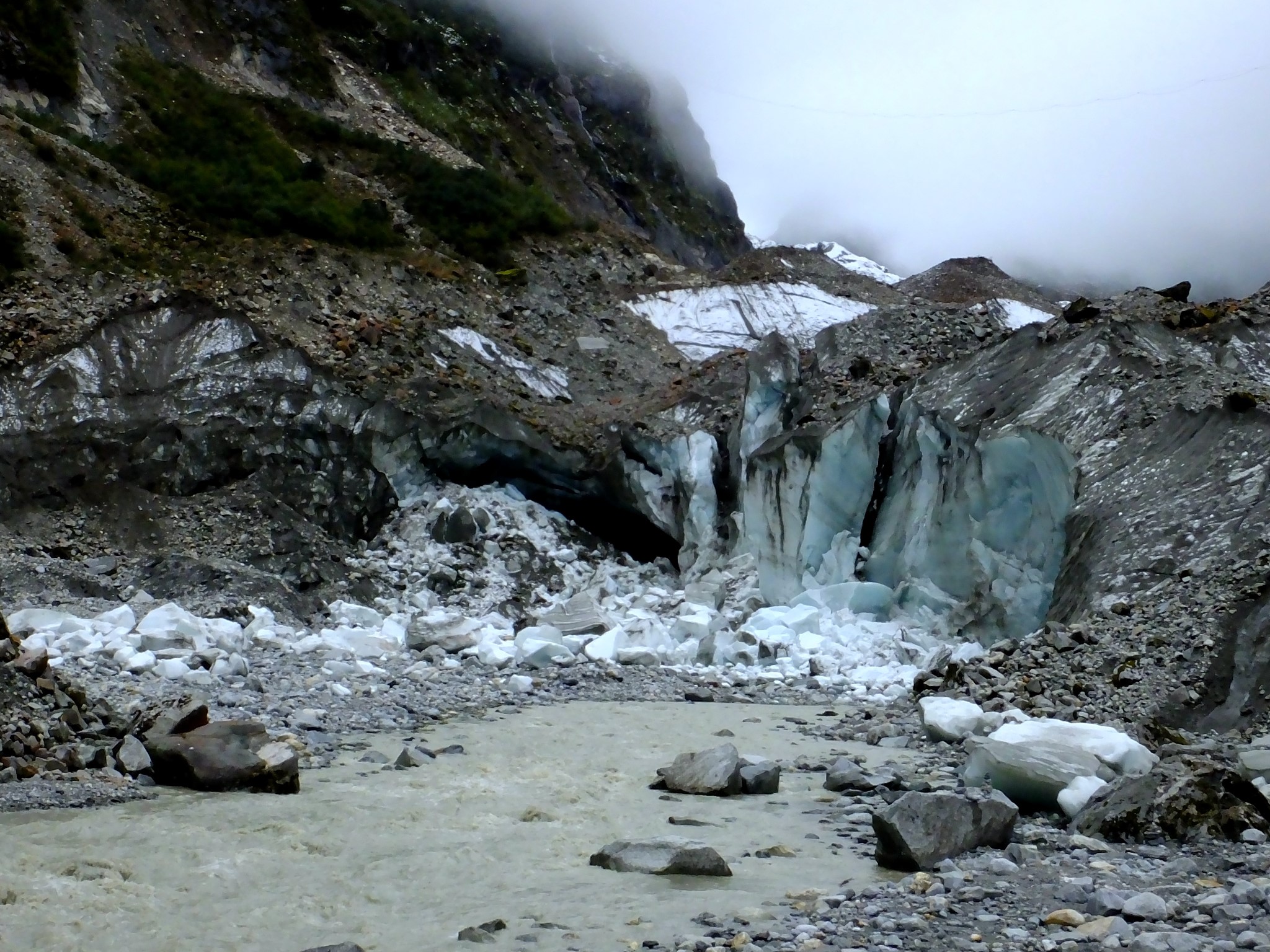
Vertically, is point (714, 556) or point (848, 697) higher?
point (714, 556)

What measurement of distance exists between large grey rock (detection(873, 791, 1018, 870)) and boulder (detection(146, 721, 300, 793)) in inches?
118

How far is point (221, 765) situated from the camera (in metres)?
5.48

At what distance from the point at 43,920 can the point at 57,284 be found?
1448cm

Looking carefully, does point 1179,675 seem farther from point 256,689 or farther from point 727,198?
point 727,198

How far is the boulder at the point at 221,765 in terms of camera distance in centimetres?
543

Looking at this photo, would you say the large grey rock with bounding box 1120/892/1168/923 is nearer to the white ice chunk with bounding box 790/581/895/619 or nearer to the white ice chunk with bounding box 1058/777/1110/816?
the white ice chunk with bounding box 1058/777/1110/816

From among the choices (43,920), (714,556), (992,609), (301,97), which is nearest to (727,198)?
(301,97)

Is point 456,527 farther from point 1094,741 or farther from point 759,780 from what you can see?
point 1094,741

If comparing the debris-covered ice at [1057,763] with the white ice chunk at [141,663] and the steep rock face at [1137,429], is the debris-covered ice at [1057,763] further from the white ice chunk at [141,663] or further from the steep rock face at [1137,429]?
the white ice chunk at [141,663]

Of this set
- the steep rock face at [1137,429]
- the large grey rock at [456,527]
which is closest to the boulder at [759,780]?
the steep rock face at [1137,429]

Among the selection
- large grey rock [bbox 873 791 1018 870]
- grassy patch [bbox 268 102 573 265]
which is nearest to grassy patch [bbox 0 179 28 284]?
grassy patch [bbox 268 102 573 265]

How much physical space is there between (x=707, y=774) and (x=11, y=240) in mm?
14695

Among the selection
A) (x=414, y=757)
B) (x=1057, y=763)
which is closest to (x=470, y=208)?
(x=414, y=757)

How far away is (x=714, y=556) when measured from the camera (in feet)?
49.8
